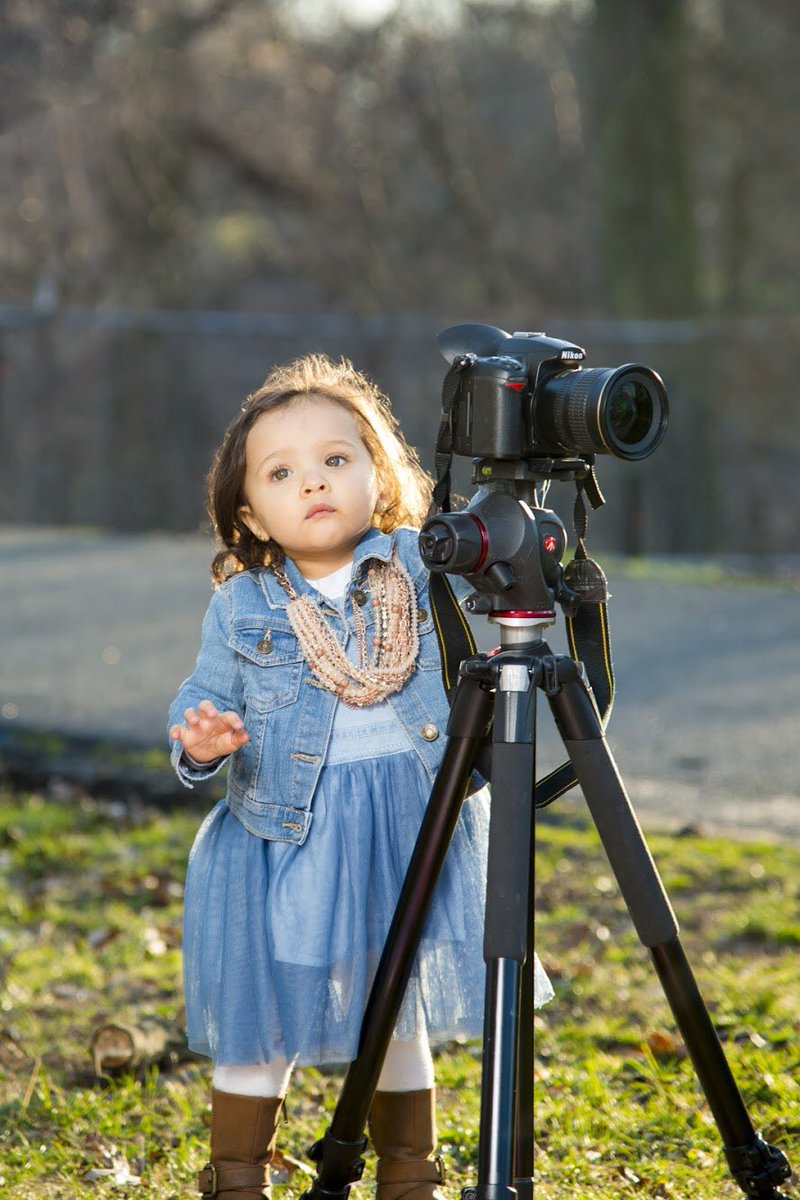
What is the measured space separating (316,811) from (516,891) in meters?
0.42

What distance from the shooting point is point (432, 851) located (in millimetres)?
2111

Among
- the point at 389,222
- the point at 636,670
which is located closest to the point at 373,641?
the point at 636,670

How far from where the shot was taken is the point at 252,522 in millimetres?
2426

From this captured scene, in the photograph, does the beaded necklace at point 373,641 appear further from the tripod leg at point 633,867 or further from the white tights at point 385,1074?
the white tights at point 385,1074

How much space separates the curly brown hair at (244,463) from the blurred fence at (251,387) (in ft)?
23.8

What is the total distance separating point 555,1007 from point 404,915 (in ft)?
4.95

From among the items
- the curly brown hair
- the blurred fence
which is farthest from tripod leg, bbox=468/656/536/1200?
the blurred fence

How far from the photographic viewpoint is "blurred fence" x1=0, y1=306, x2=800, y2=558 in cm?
1023

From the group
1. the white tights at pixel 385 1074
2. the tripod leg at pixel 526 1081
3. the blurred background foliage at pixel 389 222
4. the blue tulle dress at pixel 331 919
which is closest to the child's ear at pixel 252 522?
the blue tulle dress at pixel 331 919

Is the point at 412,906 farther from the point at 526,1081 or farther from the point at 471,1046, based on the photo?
the point at 471,1046

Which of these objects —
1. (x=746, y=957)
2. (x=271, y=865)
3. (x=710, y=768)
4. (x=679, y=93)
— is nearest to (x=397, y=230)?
(x=679, y=93)

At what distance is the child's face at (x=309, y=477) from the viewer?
233 centimetres

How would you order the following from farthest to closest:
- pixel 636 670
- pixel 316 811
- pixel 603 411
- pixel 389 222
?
pixel 389 222
pixel 636 670
pixel 316 811
pixel 603 411

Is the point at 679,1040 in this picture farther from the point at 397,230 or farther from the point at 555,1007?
the point at 397,230
